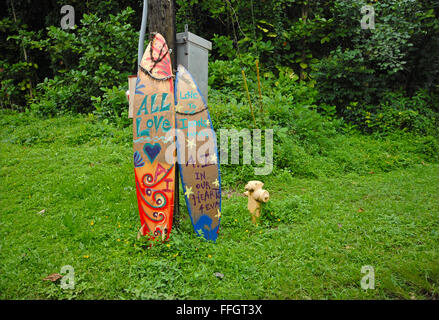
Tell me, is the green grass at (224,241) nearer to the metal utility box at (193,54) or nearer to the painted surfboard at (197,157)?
the painted surfboard at (197,157)

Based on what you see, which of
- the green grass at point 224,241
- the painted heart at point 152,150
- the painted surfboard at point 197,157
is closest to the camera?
the green grass at point 224,241

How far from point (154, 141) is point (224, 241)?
1231 mm

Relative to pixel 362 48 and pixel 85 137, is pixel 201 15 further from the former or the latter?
pixel 85 137

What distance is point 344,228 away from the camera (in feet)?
10.7

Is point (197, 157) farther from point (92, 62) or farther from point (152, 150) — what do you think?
point (92, 62)

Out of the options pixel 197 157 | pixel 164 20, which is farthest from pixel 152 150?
pixel 164 20

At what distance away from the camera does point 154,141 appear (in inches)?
111

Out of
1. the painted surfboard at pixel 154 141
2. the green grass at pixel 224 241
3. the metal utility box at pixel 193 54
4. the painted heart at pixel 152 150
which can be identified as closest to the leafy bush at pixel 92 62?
the green grass at pixel 224 241

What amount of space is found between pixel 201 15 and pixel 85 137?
215 inches

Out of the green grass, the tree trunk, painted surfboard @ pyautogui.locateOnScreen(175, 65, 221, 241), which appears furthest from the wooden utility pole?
the green grass

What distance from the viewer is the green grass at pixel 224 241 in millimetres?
2307

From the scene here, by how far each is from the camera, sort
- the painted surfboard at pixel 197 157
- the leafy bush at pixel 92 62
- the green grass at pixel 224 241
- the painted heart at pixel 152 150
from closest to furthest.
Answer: the green grass at pixel 224 241, the painted heart at pixel 152 150, the painted surfboard at pixel 197 157, the leafy bush at pixel 92 62

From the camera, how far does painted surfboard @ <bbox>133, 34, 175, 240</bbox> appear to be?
2824mm

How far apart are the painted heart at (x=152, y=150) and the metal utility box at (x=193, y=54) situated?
905mm
